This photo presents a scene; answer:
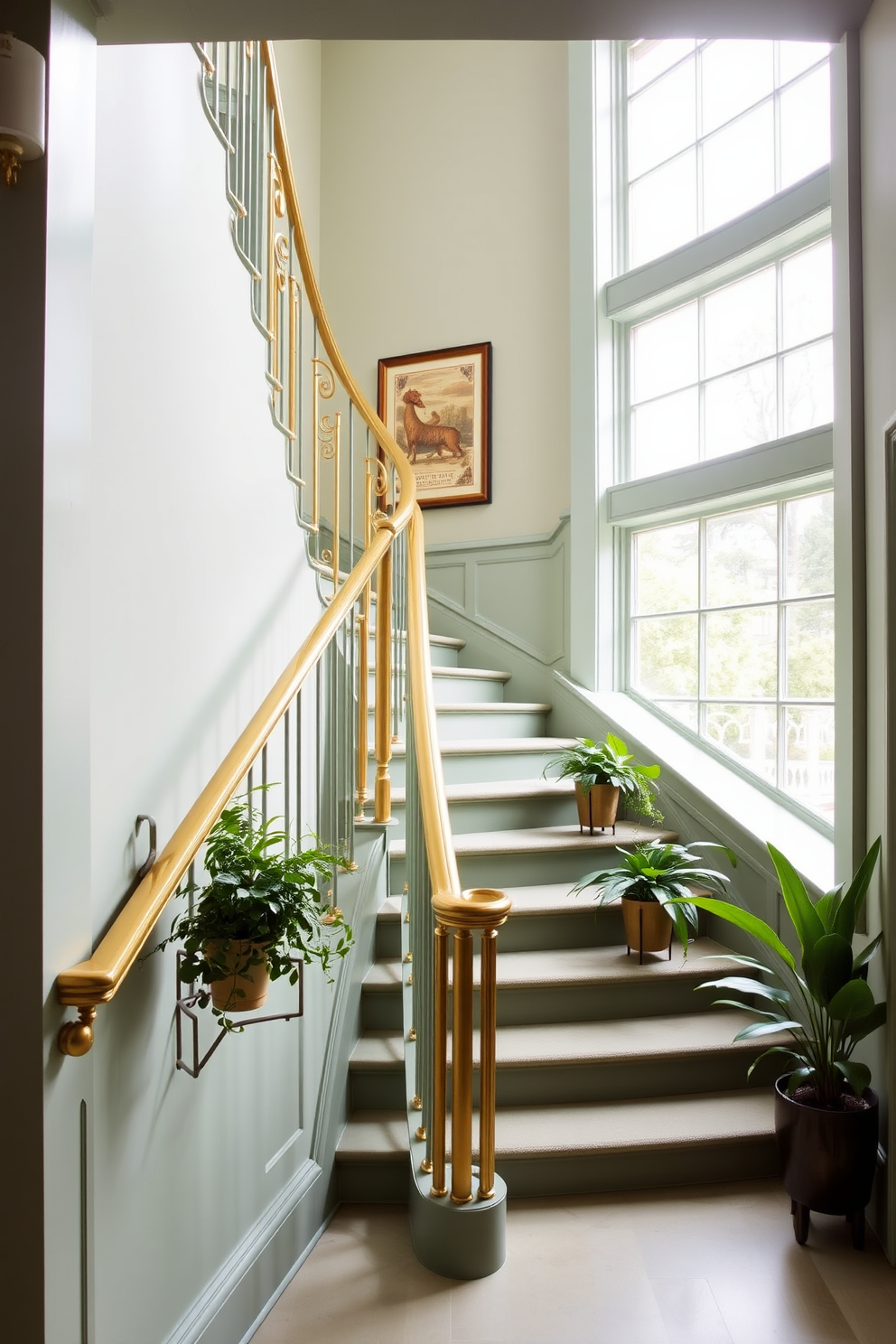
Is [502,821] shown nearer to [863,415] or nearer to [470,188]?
[863,415]

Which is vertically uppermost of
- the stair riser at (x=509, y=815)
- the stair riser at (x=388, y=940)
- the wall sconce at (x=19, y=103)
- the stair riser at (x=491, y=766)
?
the wall sconce at (x=19, y=103)

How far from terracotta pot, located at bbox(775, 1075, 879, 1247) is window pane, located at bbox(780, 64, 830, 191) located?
331cm

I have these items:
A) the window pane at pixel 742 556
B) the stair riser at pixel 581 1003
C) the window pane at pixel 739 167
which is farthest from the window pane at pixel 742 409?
the stair riser at pixel 581 1003

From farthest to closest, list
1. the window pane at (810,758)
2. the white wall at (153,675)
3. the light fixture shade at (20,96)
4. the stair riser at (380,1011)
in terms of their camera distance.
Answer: the window pane at (810,758) < the stair riser at (380,1011) < the white wall at (153,675) < the light fixture shade at (20,96)

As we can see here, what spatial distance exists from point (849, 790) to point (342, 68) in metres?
5.69

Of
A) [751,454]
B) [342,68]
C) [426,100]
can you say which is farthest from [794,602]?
[342,68]

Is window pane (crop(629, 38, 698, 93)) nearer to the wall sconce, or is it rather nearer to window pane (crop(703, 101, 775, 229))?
window pane (crop(703, 101, 775, 229))

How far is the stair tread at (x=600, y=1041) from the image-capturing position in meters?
2.48

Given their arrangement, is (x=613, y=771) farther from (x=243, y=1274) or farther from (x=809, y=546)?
(x=243, y=1274)

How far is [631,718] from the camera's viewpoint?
4.03m

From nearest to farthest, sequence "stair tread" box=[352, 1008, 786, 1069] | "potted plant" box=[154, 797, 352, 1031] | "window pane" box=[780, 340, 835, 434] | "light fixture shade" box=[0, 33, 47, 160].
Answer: "light fixture shade" box=[0, 33, 47, 160]
"potted plant" box=[154, 797, 352, 1031]
"stair tread" box=[352, 1008, 786, 1069]
"window pane" box=[780, 340, 835, 434]

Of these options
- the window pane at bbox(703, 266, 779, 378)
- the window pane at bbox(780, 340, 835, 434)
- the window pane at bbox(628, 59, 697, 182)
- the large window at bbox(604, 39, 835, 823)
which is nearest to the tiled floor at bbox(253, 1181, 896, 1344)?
the large window at bbox(604, 39, 835, 823)

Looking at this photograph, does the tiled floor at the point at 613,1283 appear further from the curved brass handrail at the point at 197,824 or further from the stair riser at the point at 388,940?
the curved brass handrail at the point at 197,824

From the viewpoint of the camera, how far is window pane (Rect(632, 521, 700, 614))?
4059mm
